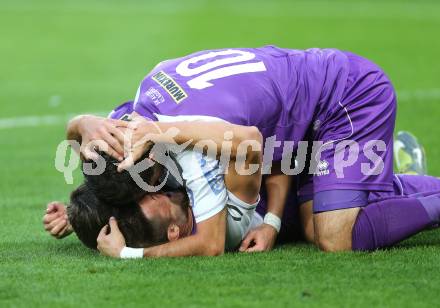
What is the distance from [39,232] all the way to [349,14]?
19.6m

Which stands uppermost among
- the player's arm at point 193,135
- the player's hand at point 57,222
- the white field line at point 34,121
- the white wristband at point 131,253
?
the player's arm at point 193,135

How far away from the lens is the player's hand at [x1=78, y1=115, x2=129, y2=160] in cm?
556

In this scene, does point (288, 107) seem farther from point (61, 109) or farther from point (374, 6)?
point (374, 6)

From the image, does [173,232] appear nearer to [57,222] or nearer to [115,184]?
[115,184]

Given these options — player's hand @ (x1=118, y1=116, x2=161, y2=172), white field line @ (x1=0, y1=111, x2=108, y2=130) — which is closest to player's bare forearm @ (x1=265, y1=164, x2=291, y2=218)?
player's hand @ (x1=118, y1=116, x2=161, y2=172)

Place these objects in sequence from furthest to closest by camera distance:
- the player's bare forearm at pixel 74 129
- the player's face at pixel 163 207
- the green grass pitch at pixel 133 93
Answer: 1. the player's bare forearm at pixel 74 129
2. the player's face at pixel 163 207
3. the green grass pitch at pixel 133 93

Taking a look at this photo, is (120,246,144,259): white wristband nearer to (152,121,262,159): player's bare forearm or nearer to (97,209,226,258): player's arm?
(97,209,226,258): player's arm

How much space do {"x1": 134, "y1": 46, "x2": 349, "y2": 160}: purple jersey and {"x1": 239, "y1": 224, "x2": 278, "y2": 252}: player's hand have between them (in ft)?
1.63

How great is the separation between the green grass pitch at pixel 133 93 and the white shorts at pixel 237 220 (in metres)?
0.16

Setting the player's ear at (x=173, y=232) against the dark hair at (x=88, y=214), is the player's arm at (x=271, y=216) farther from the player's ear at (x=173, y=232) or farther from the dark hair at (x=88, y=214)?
the dark hair at (x=88, y=214)

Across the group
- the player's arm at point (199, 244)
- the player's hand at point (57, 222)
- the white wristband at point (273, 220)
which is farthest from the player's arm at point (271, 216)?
the player's hand at point (57, 222)

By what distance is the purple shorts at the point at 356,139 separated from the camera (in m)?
6.07

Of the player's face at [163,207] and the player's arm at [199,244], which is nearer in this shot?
the player's arm at [199,244]

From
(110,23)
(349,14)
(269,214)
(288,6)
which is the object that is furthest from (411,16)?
(269,214)
